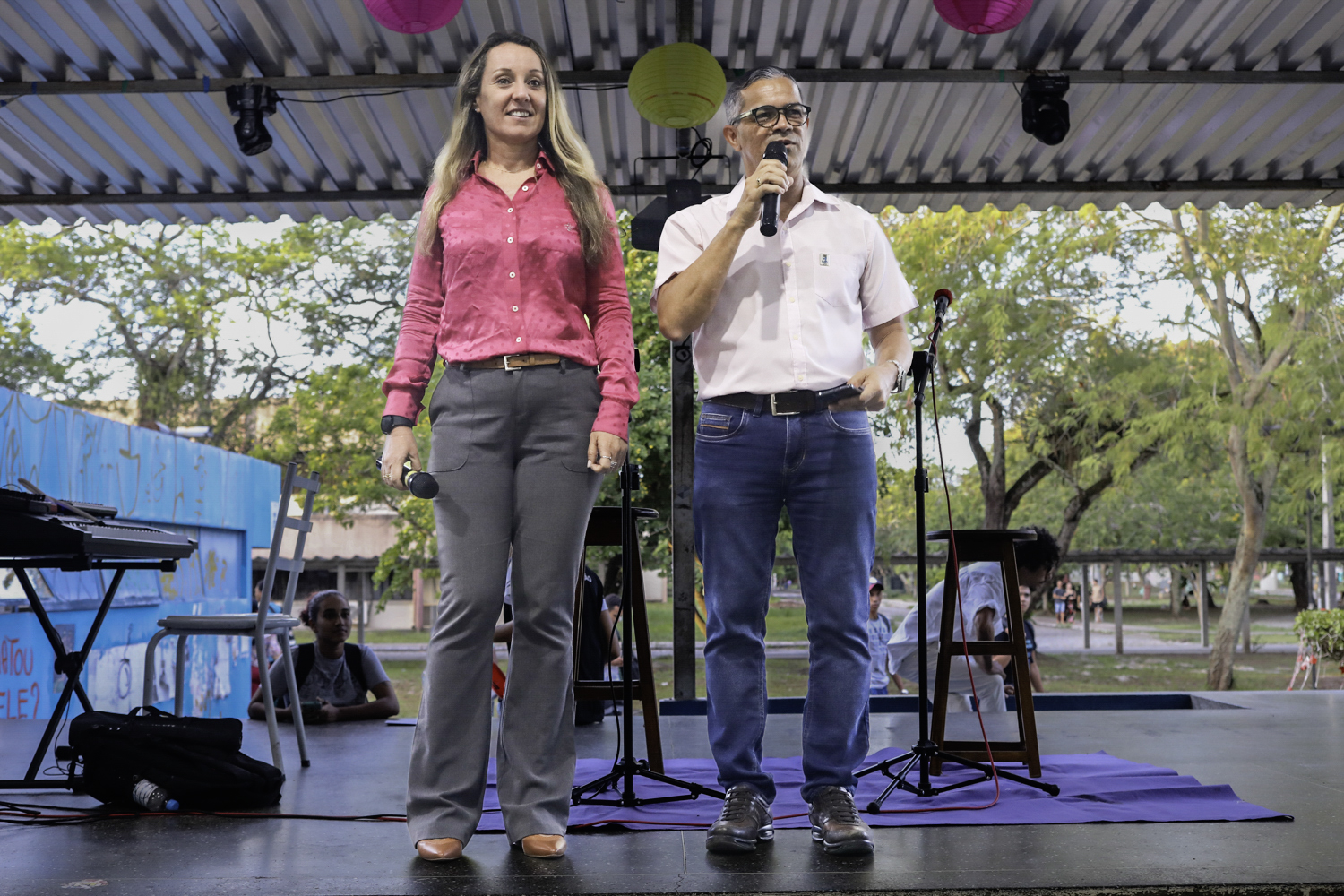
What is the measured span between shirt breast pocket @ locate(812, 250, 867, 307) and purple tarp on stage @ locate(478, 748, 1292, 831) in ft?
3.85

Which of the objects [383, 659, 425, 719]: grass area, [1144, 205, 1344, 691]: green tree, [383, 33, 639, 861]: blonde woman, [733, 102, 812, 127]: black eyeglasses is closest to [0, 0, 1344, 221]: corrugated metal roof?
[733, 102, 812, 127]: black eyeglasses

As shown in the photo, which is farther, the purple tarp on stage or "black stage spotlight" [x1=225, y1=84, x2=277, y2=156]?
"black stage spotlight" [x1=225, y1=84, x2=277, y2=156]

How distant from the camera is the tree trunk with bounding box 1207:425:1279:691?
13.3m

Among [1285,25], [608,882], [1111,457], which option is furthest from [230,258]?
[608,882]

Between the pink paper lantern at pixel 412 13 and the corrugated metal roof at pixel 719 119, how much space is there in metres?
0.56

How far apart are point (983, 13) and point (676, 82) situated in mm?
1205

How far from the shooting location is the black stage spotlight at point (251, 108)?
15.3 feet

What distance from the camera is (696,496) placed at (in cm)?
232

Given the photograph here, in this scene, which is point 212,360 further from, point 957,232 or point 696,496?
point 696,496

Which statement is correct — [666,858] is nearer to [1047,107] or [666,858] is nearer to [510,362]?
[510,362]

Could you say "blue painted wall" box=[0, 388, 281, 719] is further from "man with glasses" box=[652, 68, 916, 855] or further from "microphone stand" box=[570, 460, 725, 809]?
"man with glasses" box=[652, 68, 916, 855]

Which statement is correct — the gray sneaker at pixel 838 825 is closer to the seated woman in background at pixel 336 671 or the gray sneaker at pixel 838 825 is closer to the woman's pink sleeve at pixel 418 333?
the woman's pink sleeve at pixel 418 333

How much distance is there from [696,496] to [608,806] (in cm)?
89

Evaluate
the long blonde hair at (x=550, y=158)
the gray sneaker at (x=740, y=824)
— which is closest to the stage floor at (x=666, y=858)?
the gray sneaker at (x=740, y=824)
